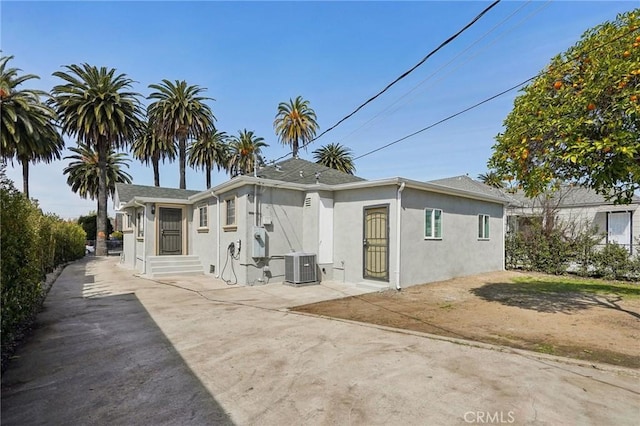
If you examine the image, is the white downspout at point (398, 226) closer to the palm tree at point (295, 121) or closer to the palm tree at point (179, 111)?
the palm tree at point (295, 121)

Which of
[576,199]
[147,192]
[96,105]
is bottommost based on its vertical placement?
[576,199]

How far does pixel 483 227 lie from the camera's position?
13.3 metres

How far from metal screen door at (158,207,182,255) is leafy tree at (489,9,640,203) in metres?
12.9

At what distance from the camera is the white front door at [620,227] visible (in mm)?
16562

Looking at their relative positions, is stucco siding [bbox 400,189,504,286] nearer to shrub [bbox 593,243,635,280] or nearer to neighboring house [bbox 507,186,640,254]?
shrub [bbox 593,243,635,280]

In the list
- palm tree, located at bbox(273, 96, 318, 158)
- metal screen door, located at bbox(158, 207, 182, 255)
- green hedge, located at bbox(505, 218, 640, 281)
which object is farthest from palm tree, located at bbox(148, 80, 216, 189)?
green hedge, located at bbox(505, 218, 640, 281)

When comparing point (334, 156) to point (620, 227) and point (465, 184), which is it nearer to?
point (465, 184)

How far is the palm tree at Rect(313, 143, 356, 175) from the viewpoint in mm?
37312

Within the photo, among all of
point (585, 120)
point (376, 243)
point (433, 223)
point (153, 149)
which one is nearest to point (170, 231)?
point (376, 243)

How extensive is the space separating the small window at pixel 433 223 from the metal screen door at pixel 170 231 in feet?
34.0

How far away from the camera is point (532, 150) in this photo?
236 inches

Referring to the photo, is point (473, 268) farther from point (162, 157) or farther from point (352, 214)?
point (162, 157)

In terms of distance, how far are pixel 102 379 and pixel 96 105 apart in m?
25.1

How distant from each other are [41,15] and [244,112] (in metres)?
8.15
